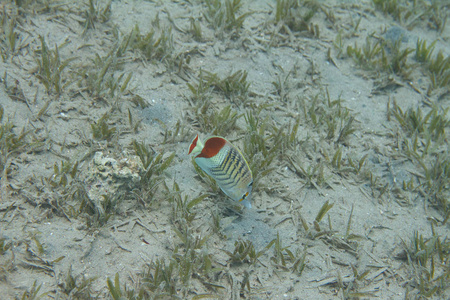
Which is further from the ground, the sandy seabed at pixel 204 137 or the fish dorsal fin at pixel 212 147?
the fish dorsal fin at pixel 212 147

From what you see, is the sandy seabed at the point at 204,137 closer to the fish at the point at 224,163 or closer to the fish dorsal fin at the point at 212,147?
the fish at the point at 224,163

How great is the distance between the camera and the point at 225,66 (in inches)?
197

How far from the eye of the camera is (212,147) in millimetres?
2760

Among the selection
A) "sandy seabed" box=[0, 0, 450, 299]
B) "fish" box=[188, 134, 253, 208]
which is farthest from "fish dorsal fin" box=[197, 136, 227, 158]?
"sandy seabed" box=[0, 0, 450, 299]

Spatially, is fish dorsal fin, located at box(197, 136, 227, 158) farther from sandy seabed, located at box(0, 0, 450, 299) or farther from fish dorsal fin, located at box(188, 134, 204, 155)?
sandy seabed, located at box(0, 0, 450, 299)

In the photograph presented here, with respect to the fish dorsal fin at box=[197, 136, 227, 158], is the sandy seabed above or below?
below

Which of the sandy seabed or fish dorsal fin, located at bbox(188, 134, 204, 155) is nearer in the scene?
fish dorsal fin, located at bbox(188, 134, 204, 155)

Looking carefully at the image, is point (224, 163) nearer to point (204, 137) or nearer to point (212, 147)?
point (212, 147)

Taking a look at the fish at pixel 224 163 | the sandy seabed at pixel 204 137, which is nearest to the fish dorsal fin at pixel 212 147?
the fish at pixel 224 163

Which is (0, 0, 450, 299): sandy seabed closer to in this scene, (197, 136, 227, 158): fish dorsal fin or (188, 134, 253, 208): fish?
(188, 134, 253, 208): fish

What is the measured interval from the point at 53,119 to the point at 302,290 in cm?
343

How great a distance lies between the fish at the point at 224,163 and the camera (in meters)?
2.75

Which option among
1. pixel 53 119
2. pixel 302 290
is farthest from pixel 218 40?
pixel 302 290

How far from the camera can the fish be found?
275 cm
